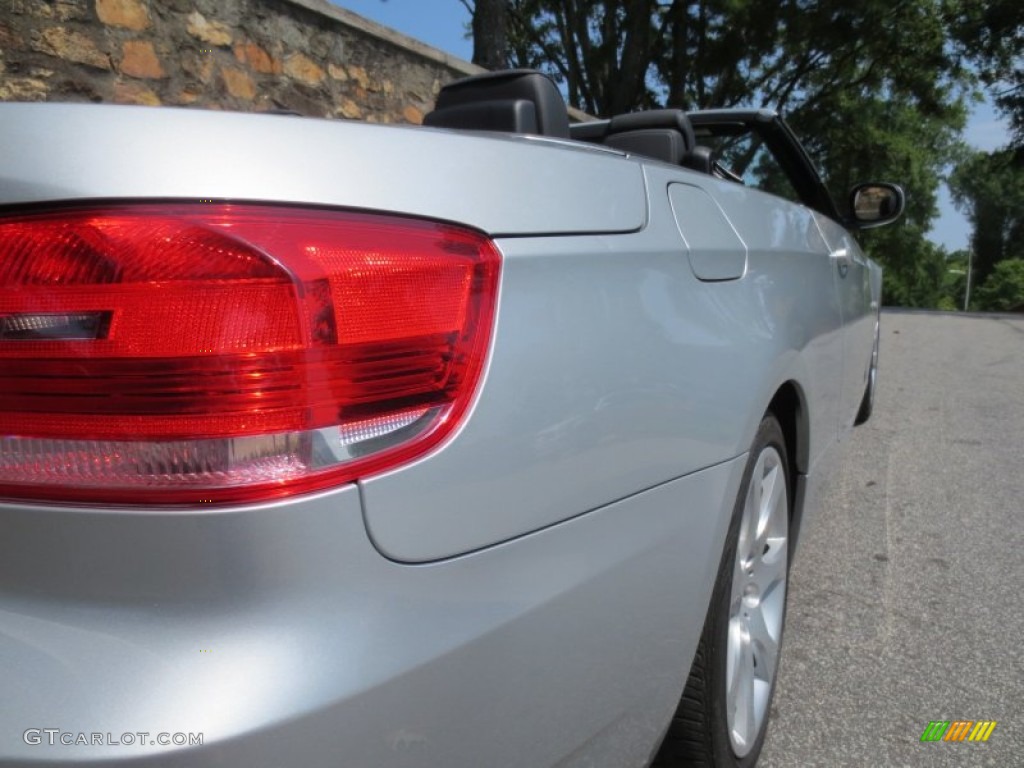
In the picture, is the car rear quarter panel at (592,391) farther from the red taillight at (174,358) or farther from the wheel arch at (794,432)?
the wheel arch at (794,432)

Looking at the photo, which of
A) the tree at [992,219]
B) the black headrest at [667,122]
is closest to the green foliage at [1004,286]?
the tree at [992,219]

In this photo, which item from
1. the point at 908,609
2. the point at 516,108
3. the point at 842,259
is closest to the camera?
the point at 516,108

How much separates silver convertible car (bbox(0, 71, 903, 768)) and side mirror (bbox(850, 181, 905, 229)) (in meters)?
3.01

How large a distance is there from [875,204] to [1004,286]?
77.4 meters

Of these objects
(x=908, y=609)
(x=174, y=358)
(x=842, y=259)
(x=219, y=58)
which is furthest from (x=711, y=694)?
(x=219, y=58)

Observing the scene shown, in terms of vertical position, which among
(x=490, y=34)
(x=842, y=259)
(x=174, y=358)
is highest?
(x=490, y=34)

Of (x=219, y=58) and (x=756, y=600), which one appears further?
(x=219, y=58)

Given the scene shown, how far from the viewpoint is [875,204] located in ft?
13.2

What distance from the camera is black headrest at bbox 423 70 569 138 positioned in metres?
2.32

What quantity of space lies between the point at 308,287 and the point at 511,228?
31cm

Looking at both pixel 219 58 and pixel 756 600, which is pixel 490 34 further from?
pixel 756 600

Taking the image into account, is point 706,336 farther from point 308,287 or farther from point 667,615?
point 308,287

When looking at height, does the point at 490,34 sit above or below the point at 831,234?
above

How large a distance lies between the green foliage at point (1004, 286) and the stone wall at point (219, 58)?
72083 mm
